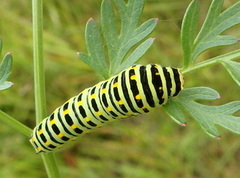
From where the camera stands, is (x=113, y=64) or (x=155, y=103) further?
Result: (x=113, y=64)

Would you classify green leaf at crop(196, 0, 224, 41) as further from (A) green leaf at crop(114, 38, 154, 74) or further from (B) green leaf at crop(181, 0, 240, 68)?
(A) green leaf at crop(114, 38, 154, 74)

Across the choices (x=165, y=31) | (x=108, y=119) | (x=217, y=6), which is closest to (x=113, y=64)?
(x=108, y=119)

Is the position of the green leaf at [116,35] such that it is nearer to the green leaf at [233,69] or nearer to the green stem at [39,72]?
the green stem at [39,72]

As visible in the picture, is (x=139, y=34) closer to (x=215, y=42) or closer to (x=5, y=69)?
(x=215, y=42)

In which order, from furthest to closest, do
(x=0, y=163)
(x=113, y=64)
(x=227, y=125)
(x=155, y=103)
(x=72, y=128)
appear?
(x=0, y=163)
(x=72, y=128)
(x=113, y=64)
(x=155, y=103)
(x=227, y=125)

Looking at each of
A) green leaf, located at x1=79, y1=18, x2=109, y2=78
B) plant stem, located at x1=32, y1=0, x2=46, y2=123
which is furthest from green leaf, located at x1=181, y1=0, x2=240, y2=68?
plant stem, located at x1=32, y1=0, x2=46, y2=123

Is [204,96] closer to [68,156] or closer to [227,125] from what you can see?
[227,125]
